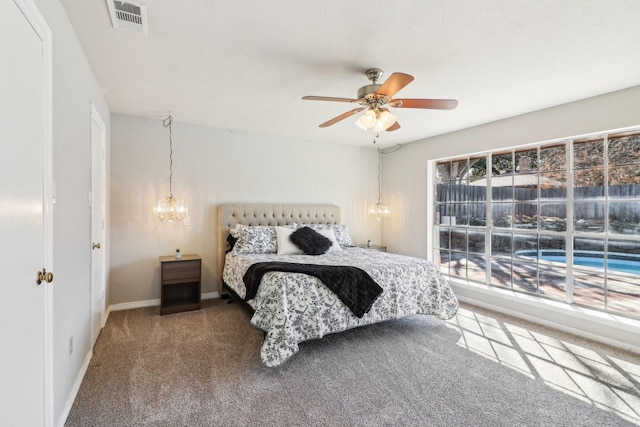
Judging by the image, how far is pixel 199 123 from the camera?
14.6 ft

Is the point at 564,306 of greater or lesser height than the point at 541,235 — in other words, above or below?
below

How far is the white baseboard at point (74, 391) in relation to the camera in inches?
75.2

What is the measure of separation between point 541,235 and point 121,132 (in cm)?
556

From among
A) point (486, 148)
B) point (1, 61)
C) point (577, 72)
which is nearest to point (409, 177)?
point (486, 148)

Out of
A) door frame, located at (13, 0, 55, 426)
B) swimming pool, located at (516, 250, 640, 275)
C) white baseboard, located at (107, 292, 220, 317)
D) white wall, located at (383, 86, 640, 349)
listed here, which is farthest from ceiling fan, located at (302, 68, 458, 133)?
white baseboard, located at (107, 292, 220, 317)

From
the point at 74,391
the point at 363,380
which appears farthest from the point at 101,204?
the point at 363,380

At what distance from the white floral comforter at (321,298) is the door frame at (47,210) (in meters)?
1.34

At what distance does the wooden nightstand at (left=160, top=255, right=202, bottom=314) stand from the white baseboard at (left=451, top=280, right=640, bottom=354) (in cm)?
379

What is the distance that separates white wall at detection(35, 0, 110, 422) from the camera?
184 cm

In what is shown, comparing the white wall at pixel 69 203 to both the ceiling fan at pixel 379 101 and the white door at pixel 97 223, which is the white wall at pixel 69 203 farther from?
the ceiling fan at pixel 379 101

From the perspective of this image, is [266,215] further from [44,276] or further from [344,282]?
[44,276]

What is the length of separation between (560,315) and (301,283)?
3.07 meters

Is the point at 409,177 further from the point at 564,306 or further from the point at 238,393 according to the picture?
the point at 238,393

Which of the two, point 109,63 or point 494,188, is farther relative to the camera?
point 494,188
